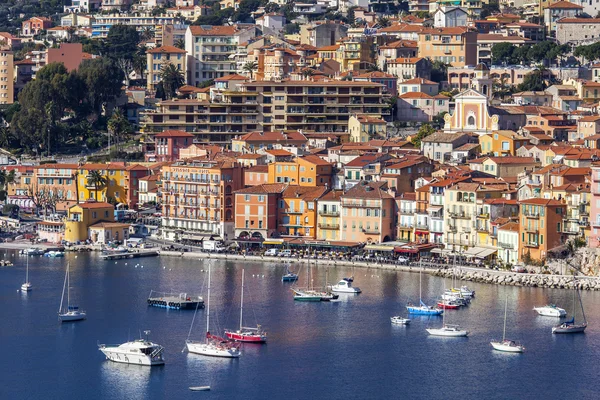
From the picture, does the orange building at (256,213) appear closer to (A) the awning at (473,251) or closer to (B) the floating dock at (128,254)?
(B) the floating dock at (128,254)

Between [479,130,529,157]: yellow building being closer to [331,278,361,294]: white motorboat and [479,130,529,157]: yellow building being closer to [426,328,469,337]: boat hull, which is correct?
[331,278,361,294]: white motorboat

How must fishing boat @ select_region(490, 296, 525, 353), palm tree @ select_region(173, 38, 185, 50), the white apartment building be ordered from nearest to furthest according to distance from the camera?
fishing boat @ select_region(490, 296, 525, 353), the white apartment building, palm tree @ select_region(173, 38, 185, 50)

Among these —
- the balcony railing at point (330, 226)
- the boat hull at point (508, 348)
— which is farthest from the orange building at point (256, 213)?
the boat hull at point (508, 348)

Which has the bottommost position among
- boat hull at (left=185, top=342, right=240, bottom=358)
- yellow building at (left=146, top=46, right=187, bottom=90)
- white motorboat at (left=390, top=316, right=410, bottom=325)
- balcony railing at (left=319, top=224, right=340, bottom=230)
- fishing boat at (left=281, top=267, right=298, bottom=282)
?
boat hull at (left=185, top=342, right=240, bottom=358)

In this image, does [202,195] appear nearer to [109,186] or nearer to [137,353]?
[109,186]

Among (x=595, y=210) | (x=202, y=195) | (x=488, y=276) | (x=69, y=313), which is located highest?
(x=202, y=195)

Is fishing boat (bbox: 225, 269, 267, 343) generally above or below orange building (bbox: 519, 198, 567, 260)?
below

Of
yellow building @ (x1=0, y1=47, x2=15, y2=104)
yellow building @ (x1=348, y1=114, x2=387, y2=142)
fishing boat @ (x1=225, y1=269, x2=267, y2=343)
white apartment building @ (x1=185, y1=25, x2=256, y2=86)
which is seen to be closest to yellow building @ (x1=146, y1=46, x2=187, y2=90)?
white apartment building @ (x1=185, y1=25, x2=256, y2=86)

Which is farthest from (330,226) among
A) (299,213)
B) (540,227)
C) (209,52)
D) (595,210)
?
(209,52)
